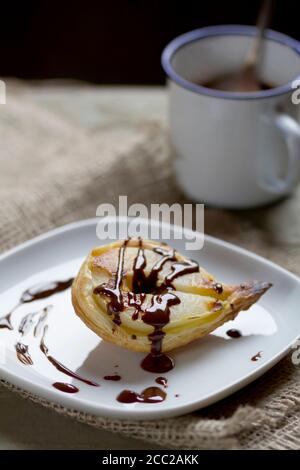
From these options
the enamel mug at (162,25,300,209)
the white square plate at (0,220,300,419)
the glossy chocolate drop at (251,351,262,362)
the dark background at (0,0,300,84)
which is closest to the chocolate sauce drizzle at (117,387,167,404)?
the white square plate at (0,220,300,419)

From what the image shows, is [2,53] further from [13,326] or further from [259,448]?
[259,448]

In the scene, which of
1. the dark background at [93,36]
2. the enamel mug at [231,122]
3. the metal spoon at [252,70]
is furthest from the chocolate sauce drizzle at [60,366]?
the dark background at [93,36]

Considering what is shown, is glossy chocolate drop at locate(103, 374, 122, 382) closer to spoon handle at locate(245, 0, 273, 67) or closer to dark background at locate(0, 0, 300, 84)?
spoon handle at locate(245, 0, 273, 67)

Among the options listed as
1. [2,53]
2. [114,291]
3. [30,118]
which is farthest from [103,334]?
[2,53]

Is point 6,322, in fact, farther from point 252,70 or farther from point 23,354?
point 252,70

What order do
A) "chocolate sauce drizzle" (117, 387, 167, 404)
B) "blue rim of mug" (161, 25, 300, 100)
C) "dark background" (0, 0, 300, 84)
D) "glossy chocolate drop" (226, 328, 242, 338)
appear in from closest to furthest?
"chocolate sauce drizzle" (117, 387, 167, 404) < "glossy chocolate drop" (226, 328, 242, 338) < "blue rim of mug" (161, 25, 300, 100) < "dark background" (0, 0, 300, 84)

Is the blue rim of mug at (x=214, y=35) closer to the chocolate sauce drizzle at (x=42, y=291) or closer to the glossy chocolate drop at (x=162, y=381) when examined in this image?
the chocolate sauce drizzle at (x=42, y=291)
